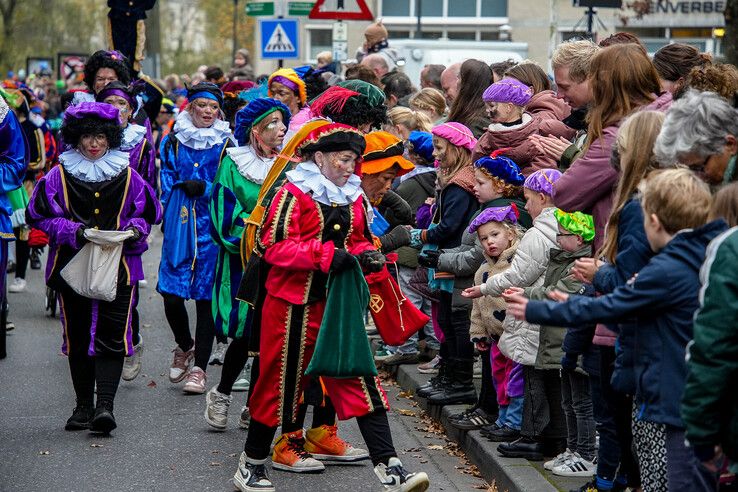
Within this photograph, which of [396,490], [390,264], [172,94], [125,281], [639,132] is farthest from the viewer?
[172,94]

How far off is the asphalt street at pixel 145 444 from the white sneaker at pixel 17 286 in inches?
154

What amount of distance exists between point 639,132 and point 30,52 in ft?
170

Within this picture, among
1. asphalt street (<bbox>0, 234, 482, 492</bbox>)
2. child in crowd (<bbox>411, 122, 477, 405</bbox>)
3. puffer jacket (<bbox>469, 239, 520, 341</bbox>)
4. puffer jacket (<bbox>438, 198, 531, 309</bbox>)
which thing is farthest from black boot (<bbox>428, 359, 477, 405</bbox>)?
puffer jacket (<bbox>469, 239, 520, 341</bbox>)

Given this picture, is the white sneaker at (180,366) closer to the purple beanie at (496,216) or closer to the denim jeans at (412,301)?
the denim jeans at (412,301)

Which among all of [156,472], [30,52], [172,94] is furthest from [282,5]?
[30,52]

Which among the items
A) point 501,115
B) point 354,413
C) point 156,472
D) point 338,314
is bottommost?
point 156,472

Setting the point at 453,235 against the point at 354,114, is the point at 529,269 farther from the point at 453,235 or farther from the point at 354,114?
the point at 453,235

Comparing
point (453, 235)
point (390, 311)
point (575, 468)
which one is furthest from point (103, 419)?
point (575, 468)

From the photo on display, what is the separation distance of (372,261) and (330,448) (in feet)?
→ 4.70

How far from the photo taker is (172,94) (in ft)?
84.0

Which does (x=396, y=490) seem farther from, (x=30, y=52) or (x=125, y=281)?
(x=30, y=52)

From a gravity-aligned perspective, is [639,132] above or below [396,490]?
above

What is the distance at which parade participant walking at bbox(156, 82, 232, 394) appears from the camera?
9531 mm

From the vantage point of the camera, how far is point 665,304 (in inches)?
184
